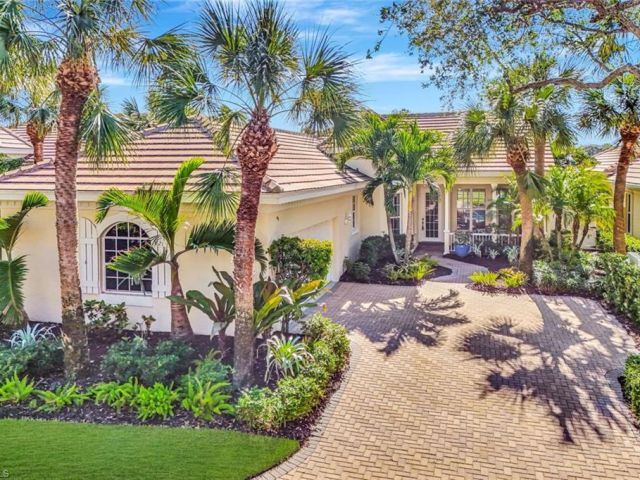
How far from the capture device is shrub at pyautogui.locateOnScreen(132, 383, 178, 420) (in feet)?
26.9

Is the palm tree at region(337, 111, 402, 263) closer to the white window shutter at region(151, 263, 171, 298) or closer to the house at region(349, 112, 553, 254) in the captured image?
the house at region(349, 112, 553, 254)

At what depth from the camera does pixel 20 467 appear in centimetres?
682

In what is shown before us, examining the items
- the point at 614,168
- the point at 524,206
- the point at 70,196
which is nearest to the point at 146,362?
the point at 70,196

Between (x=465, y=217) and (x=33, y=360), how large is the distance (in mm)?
20401

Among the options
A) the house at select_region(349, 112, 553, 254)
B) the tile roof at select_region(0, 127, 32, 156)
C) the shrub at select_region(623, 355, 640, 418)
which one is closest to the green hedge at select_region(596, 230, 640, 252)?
the house at select_region(349, 112, 553, 254)

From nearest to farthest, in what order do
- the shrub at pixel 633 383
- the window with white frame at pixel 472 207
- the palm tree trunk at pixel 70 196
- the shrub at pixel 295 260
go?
the shrub at pixel 633 383, the palm tree trunk at pixel 70 196, the shrub at pixel 295 260, the window with white frame at pixel 472 207

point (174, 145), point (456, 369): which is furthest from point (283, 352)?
point (174, 145)

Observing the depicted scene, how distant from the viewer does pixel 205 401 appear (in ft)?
27.2

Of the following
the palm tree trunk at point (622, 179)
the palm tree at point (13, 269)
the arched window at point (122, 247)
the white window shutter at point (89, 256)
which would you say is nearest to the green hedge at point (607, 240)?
the palm tree trunk at point (622, 179)

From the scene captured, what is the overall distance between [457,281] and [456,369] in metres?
8.68

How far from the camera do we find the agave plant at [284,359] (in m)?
9.34

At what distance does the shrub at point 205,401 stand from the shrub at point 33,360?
132 inches

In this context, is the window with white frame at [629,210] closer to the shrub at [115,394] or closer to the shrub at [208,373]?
the shrub at [208,373]

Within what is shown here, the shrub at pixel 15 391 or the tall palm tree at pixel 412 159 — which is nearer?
the shrub at pixel 15 391
